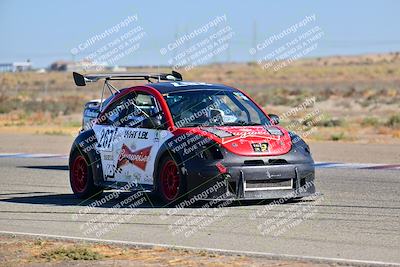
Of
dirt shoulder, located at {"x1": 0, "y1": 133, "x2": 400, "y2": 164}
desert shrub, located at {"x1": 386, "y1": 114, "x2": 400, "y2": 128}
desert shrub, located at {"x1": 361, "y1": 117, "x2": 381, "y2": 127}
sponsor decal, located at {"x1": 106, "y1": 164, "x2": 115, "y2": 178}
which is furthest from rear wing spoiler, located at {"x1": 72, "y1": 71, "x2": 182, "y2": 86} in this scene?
desert shrub, located at {"x1": 361, "y1": 117, "x2": 381, "y2": 127}

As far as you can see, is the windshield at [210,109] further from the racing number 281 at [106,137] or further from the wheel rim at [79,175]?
the wheel rim at [79,175]

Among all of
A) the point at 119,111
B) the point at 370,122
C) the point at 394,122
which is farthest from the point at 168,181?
the point at 370,122

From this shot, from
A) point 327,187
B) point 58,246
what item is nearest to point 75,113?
point 327,187

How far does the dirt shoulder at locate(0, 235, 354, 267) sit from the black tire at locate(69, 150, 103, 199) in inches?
152

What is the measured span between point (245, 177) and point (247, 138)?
1.71 feet

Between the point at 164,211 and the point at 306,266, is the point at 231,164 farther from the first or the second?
the point at 306,266

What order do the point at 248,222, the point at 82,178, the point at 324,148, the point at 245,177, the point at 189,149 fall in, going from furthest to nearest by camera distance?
the point at 324,148 < the point at 82,178 < the point at 189,149 < the point at 245,177 < the point at 248,222

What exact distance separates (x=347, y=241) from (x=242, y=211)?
2.49 m

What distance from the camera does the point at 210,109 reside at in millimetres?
13031

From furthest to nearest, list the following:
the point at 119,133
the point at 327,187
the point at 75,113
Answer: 1. the point at 75,113
2. the point at 327,187
3. the point at 119,133

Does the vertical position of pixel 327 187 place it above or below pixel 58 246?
below

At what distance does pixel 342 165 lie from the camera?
19.2 m

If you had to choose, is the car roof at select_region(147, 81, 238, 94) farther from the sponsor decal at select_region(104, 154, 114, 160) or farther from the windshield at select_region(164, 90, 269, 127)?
the sponsor decal at select_region(104, 154, 114, 160)

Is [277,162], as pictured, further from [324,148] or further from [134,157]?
[324,148]
